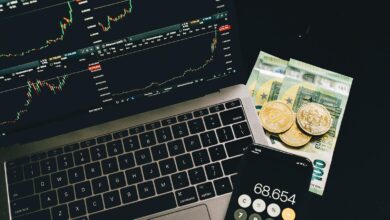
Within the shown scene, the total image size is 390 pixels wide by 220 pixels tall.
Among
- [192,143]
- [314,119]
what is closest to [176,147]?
[192,143]

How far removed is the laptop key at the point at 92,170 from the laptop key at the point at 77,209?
6cm

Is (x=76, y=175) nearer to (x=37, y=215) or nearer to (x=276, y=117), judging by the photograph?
(x=37, y=215)

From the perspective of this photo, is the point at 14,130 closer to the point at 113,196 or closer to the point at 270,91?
the point at 113,196

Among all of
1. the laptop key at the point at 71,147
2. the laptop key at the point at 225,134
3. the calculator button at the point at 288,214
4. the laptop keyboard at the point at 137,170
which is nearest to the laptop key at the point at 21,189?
the laptop keyboard at the point at 137,170

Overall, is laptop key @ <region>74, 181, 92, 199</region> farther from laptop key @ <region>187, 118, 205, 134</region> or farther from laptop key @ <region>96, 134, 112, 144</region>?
laptop key @ <region>187, 118, 205, 134</region>

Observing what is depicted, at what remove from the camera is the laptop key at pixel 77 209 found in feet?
2.90

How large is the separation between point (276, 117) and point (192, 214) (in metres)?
0.31

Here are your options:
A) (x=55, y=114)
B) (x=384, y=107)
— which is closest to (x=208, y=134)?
(x=55, y=114)

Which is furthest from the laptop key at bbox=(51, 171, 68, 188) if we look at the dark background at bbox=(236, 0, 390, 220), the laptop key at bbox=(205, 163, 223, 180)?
the dark background at bbox=(236, 0, 390, 220)

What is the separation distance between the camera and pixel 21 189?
3.00 ft

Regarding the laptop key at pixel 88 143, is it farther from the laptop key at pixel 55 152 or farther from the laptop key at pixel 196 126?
the laptop key at pixel 196 126

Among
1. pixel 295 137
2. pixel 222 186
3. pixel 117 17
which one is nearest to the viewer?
pixel 117 17

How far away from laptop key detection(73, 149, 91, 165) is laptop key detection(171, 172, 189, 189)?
7.9 inches

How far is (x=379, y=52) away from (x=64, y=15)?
790 mm
